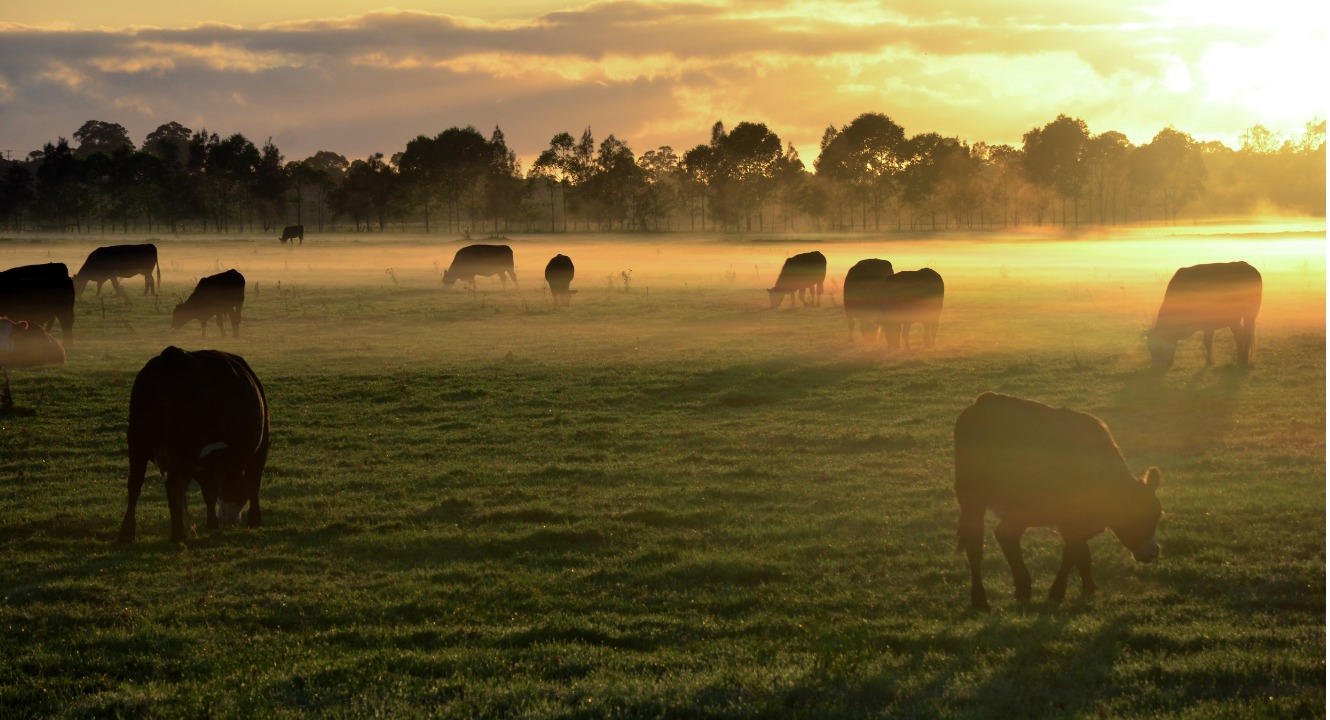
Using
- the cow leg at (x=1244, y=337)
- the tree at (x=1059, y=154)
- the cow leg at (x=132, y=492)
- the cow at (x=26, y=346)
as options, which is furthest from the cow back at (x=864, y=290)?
the tree at (x=1059, y=154)

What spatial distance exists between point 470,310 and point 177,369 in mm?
26411

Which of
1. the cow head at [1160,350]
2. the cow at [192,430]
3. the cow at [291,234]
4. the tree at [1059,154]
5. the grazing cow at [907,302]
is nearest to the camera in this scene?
the cow at [192,430]

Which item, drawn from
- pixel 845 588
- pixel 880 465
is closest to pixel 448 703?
pixel 845 588

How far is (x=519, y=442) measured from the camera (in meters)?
17.5

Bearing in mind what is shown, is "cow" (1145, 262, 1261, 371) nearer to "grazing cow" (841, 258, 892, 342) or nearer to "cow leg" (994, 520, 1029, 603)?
"grazing cow" (841, 258, 892, 342)

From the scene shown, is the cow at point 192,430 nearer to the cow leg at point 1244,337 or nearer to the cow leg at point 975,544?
the cow leg at point 975,544

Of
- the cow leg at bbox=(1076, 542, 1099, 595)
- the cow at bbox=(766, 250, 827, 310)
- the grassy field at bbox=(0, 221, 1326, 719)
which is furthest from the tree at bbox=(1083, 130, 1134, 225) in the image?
the cow leg at bbox=(1076, 542, 1099, 595)

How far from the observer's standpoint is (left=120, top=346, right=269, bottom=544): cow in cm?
1155

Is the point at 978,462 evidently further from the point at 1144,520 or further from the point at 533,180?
the point at 533,180

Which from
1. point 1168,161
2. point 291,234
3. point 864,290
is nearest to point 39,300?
point 864,290

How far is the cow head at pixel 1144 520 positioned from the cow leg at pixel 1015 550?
33.6 inches

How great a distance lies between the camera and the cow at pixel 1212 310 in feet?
76.1

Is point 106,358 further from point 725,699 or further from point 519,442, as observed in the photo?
point 725,699

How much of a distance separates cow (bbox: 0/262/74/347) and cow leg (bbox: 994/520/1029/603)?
26808mm
